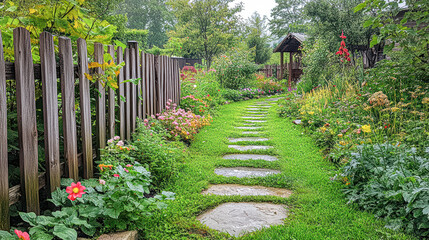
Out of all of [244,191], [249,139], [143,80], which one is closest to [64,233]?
[244,191]

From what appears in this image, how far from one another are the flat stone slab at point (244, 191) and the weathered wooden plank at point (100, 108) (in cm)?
105

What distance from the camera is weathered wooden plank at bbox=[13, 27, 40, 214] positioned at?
1810 millimetres

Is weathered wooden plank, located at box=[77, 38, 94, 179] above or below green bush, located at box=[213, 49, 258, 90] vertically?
below

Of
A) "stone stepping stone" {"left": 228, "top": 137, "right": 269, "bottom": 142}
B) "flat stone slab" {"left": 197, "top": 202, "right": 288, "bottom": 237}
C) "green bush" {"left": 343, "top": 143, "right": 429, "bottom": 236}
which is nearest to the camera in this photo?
"green bush" {"left": 343, "top": 143, "right": 429, "bottom": 236}

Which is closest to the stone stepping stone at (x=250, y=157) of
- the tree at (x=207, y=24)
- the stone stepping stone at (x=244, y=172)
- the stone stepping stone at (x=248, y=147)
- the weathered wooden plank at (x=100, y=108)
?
the stone stepping stone at (x=248, y=147)

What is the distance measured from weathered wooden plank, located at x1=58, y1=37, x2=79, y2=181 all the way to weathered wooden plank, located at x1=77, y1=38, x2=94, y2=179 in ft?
0.48

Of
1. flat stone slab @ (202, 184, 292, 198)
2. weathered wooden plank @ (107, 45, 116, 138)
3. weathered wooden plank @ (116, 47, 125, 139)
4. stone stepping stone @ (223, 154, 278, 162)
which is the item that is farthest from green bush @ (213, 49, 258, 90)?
weathered wooden plank @ (107, 45, 116, 138)

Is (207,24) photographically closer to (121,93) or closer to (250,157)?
(250,157)

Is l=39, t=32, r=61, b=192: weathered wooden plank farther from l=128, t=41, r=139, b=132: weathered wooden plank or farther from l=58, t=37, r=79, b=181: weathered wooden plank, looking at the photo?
l=128, t=41, r=139, b=132: weathered wooden plank

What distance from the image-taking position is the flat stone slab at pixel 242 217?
238 cm

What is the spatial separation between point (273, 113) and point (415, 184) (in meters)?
6.30

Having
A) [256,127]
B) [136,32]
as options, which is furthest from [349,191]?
[136,32]

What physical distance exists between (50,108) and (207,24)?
68.0ft

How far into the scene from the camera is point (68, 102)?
2289 mm
